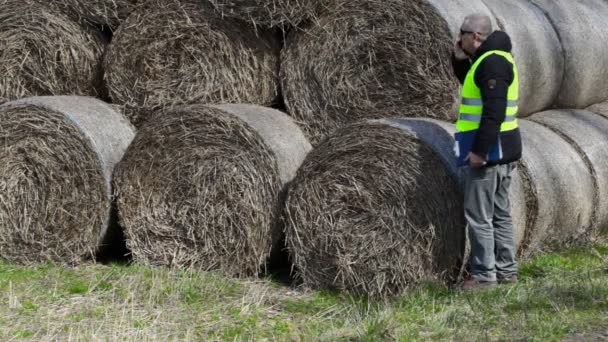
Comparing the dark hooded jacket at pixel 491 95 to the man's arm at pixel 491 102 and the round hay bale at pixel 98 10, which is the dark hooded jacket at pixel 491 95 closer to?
the man's arm at pixel 491 102

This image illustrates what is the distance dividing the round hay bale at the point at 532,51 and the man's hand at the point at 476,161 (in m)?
1.29

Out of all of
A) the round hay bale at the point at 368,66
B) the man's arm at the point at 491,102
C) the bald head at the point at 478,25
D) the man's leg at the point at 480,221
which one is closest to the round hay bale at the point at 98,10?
the round hay bale at the point at 368,66

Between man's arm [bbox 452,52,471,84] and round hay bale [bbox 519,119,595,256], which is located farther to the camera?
round hay bale [bbox 519,119,595,256]

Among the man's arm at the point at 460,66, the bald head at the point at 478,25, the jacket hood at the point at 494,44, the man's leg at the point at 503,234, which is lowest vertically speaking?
the man's leg at the point at 503,234

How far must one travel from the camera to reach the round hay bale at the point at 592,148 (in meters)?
8.38

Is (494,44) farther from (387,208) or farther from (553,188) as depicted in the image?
(553,188)

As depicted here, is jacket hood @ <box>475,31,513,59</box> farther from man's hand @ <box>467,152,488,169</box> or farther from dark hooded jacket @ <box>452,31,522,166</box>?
man's hand @ <box>467,152,488,169</box>

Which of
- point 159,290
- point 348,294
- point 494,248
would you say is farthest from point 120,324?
point 494,248

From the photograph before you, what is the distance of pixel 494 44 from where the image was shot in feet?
22.4

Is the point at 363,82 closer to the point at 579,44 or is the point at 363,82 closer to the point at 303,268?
the point at 303,268

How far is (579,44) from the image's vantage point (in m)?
8.80

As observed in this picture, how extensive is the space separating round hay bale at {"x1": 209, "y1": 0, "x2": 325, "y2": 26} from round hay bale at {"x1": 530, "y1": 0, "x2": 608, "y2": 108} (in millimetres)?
2356

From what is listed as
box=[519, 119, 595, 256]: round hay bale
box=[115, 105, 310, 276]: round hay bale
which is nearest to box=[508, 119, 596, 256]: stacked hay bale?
box=[519, 119, 595, 256]: round hay bale

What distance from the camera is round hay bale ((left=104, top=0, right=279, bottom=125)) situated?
7820mm
